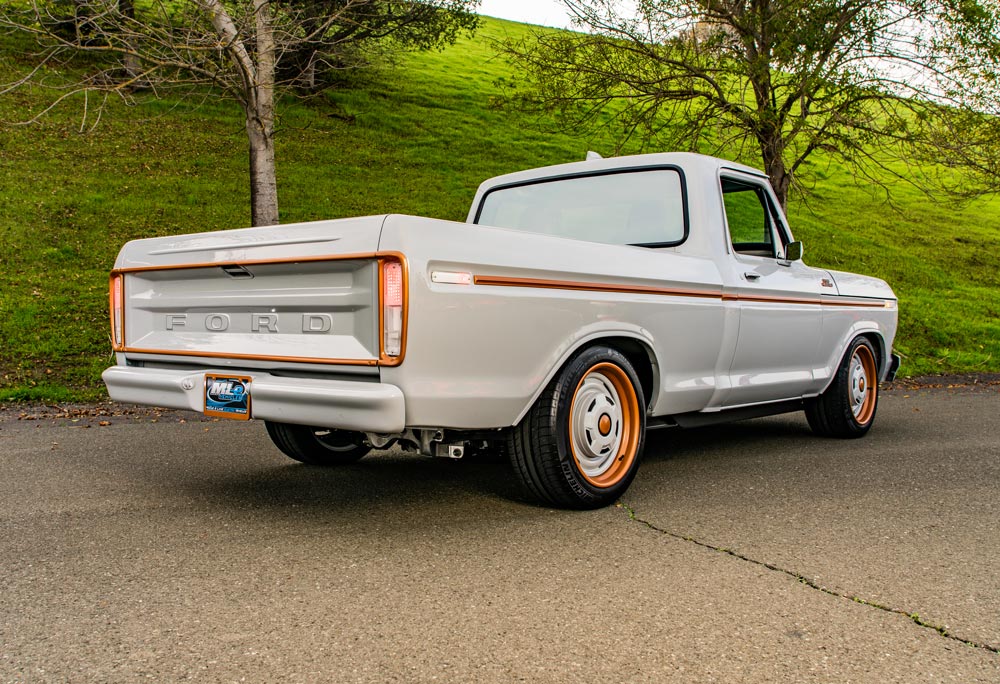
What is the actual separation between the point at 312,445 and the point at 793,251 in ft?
11.7

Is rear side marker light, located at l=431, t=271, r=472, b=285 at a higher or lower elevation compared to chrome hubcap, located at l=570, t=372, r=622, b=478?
higher

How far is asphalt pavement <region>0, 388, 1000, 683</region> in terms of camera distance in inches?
108

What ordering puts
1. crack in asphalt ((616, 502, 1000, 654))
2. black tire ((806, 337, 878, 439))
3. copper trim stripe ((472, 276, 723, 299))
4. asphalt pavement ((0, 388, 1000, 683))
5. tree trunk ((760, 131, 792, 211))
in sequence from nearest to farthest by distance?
1. asphalt pavement ((0, 388, 1000, 683))
2. crack in asphalt ((616, 502, 1000, 654))
3. copper trim stripe ((472, 276, 723, 299))
4. black tire ((806, 337, 878, 439))
5. tree trunk ((760, 131, 792, 211))

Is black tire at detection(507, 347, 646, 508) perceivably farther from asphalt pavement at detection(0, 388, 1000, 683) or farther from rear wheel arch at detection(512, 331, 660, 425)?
asphalt pavement at detection(0, 388, 1000, 683)

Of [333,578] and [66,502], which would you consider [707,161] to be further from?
[66,502]

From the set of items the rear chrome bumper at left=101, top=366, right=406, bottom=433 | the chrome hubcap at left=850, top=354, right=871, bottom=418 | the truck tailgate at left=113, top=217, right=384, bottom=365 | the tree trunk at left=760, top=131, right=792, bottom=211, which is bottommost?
the chrome hubcap at left=850, top=354, right=871, bottom=418

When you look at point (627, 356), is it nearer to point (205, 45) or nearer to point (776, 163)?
point (205, 45)

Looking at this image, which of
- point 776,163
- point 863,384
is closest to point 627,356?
point 863,384

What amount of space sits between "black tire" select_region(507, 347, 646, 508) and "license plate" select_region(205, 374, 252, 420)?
1.27 metres

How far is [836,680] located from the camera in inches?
104

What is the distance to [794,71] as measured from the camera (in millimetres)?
12586

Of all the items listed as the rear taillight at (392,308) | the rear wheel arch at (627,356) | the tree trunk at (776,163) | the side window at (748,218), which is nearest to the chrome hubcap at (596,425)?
the rear wheel arch at (627,356)

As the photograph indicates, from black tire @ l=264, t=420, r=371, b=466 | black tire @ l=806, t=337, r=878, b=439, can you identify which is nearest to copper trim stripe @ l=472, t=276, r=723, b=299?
black tire @ l=264, t=420, r=371, b=466

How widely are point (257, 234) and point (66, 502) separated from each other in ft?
5.98
